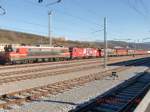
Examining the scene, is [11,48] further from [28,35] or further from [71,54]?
[28,35]

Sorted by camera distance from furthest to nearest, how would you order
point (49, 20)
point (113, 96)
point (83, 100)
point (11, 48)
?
point (49, 20)
point (11, 48)
point (113, 96)
point (83, 100)

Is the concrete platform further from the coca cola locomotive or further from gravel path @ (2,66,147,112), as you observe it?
the coca cola locomotive

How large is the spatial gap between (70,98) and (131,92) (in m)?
4.19

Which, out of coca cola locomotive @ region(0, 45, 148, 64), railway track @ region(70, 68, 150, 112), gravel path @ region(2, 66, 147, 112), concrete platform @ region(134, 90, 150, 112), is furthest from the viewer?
coca cola locomotive @ region(0, 45, 148, 64)

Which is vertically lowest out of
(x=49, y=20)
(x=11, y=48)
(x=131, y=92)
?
(x=131, y=92)

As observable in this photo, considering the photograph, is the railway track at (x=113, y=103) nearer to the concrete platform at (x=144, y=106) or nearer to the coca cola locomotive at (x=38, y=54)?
the concrete platform at (x=144, y=106)

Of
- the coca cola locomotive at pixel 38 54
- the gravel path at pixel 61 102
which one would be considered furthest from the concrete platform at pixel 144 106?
the coca cola locomotive at pixel 38 54

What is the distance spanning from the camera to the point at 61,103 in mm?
13648

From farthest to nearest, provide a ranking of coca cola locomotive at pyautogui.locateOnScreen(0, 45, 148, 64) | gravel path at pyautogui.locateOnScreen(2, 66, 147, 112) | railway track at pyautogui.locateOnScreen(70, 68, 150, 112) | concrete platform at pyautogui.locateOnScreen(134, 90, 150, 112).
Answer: coca cola locomotive at pyautogui.locateOnScreen(0, 45, 148, 64) → gravel path at pyautogui.locateOnScreen(2, 66, 147, 112) → railway track at pyautogui.locateOnScreen(70, 68, 150, 112) → concrete platform at pyautogui.locateOnScreen(134, 90, 150, 112)

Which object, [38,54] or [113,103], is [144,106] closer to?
[113,103]

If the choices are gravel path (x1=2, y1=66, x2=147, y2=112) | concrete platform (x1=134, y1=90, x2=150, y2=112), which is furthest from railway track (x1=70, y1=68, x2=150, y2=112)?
gravel path (x1=2, y1=66, x2=147, y2=112)

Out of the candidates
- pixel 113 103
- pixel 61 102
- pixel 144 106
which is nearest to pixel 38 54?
pixel 61 102

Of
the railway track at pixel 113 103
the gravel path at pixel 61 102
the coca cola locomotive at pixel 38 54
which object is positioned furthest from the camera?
the coca cola locomotive at pixel 38 54

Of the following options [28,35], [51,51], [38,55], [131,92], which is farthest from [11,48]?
[28,35]
